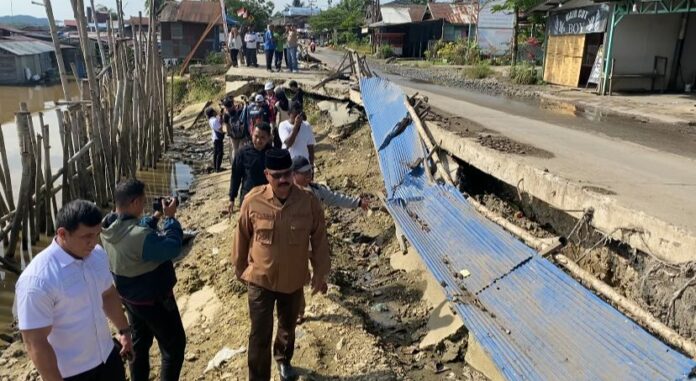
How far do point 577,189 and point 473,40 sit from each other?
28.6 m

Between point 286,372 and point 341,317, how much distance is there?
0.86 meters

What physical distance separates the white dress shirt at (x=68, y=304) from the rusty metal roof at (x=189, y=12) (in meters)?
31.8

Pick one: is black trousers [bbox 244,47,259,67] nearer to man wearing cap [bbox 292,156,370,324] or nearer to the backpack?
the backpack

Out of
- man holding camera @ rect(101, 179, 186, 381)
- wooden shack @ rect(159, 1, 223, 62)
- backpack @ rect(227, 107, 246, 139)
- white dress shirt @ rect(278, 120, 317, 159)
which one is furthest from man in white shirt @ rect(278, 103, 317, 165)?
wooden shack @ rect(159, 1, 223, 62)

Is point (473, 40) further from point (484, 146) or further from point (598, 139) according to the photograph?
point (484, 146)

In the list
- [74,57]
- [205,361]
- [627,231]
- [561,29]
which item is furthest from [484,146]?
[74,57]

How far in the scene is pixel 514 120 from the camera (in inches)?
361

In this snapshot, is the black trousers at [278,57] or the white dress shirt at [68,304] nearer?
the white dress shirt at [68,304]

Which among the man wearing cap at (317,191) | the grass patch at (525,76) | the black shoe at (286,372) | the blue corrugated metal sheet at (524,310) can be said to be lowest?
the black shoe at (286,372)

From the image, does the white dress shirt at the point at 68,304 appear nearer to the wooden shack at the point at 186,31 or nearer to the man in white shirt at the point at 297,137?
the man in white shirt at the point at 297,137

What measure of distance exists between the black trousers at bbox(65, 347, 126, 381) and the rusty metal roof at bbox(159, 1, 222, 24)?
104 ft

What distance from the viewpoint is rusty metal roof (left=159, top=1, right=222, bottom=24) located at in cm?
3247

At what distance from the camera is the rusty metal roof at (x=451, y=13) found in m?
34.8

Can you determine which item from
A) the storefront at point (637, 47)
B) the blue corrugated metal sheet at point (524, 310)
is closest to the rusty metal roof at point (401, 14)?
the storefront at point (637, 47)
